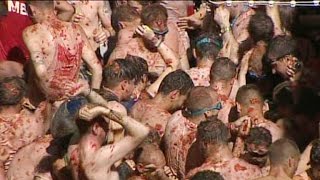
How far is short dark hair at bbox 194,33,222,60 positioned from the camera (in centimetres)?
1041

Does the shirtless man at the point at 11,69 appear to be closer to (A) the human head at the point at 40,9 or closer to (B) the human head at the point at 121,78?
(A) the human head at the point at 40,9

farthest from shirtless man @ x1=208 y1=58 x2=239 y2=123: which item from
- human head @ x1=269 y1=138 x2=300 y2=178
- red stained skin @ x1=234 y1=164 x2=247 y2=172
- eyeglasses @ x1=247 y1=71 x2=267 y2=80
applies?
human head @ x1=269 y1=138 x2=300 y2=178

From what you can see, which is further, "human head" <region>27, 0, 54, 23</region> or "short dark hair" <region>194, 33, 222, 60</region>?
"short dark hair" <region>194, 33, 222, 60</region>

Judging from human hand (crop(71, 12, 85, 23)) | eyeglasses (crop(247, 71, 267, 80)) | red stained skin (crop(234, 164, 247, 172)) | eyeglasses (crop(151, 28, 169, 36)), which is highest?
human hand (crop(71, 12, 85, 23))

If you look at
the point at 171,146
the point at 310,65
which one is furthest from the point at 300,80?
the point at 171,146

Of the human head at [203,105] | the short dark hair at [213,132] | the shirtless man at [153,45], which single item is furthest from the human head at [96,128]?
the shirtless man at [153,45]

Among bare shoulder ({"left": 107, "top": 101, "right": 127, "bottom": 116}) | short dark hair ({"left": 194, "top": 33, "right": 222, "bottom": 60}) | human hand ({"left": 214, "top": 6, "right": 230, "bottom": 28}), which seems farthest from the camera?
human hand ({"left": 214, "top": 6, "right": 230, "bottom": 28})

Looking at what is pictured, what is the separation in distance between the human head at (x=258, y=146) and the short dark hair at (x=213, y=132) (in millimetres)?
171

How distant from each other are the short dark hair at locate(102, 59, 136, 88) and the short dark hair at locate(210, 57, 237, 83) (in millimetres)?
782

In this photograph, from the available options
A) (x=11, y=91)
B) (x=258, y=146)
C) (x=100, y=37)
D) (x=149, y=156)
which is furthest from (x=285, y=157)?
(x=100, y=37)

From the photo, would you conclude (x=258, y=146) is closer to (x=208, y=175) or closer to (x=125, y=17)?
(x=208, y=175)

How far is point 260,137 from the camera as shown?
830cm

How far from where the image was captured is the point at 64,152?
27.8 ft

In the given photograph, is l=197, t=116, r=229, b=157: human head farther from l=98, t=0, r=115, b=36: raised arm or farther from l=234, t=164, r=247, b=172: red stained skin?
l=98, t=0, r=115, b=36: raised arm
